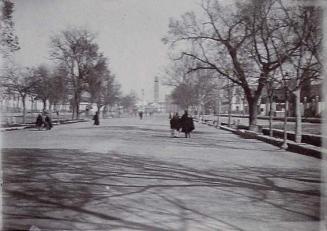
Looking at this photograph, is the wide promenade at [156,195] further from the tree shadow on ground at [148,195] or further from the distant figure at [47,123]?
the distant figure at [47,123]

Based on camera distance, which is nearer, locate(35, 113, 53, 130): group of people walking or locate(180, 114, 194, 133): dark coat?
locate(180, 114, 194, 133): dark coat

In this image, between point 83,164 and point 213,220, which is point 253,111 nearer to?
point 83,164

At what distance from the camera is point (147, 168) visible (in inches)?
394

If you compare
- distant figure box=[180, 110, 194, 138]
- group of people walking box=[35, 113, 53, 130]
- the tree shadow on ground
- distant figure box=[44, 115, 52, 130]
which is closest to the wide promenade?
the tree shadow on ground

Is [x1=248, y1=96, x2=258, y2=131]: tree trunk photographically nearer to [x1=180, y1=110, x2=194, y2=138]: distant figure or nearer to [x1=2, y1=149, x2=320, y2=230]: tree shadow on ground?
[x1=180, y1=110, x2=194, y2=138]: distant figure

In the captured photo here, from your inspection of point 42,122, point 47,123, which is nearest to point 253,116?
point 47,123

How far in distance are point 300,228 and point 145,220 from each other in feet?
6.22

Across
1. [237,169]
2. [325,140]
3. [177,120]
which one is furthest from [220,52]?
[237,169]

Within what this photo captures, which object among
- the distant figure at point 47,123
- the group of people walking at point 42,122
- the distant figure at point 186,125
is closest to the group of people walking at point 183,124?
Result: the distant figure at point 186,125

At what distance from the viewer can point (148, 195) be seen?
6848 mm

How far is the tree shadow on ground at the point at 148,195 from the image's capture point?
5.24 metres

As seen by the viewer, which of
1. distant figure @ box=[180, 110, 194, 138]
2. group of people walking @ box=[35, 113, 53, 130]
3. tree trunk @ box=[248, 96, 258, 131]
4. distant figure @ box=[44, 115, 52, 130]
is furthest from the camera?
tree trunk @ box=[248, 96, 258, 131]

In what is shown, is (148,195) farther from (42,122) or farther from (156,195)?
(42,122)

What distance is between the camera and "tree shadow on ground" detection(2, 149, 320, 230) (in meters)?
5.24
